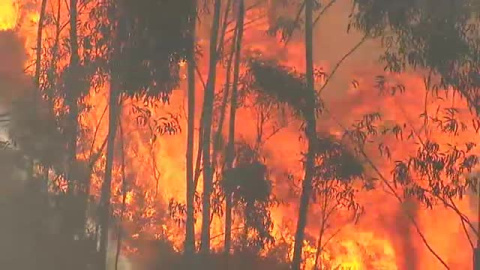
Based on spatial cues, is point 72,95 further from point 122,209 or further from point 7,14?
point 7,14

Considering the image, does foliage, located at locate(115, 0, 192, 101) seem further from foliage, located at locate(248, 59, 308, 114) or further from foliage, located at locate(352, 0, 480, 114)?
foliage, located at locate(352, 0, 480, 114)

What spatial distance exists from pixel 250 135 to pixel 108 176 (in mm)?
1498

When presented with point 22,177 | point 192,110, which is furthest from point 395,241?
point 22,177

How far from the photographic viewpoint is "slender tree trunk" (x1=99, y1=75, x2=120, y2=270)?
707cm

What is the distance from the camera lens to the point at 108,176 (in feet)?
24.4

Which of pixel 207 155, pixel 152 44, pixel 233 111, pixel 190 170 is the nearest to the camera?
pixel 152 44

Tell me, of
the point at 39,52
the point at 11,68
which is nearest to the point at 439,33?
the point at 39,52

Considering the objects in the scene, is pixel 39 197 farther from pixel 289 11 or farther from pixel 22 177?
pixel 289 11

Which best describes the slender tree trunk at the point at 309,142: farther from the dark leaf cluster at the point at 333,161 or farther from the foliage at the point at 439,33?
the foliage at the point at 439,33

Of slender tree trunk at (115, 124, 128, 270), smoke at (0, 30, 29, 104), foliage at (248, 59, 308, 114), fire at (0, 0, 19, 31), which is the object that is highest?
fire at (0, 0, 19, 31)

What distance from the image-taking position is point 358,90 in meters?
7.18

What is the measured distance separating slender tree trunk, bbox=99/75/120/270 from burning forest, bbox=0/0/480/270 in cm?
2

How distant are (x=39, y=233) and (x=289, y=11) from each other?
3.53 m

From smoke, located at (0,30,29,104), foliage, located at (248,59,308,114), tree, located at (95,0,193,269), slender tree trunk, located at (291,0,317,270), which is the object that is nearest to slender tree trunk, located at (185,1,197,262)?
tree, located at (95,0,193,269)
